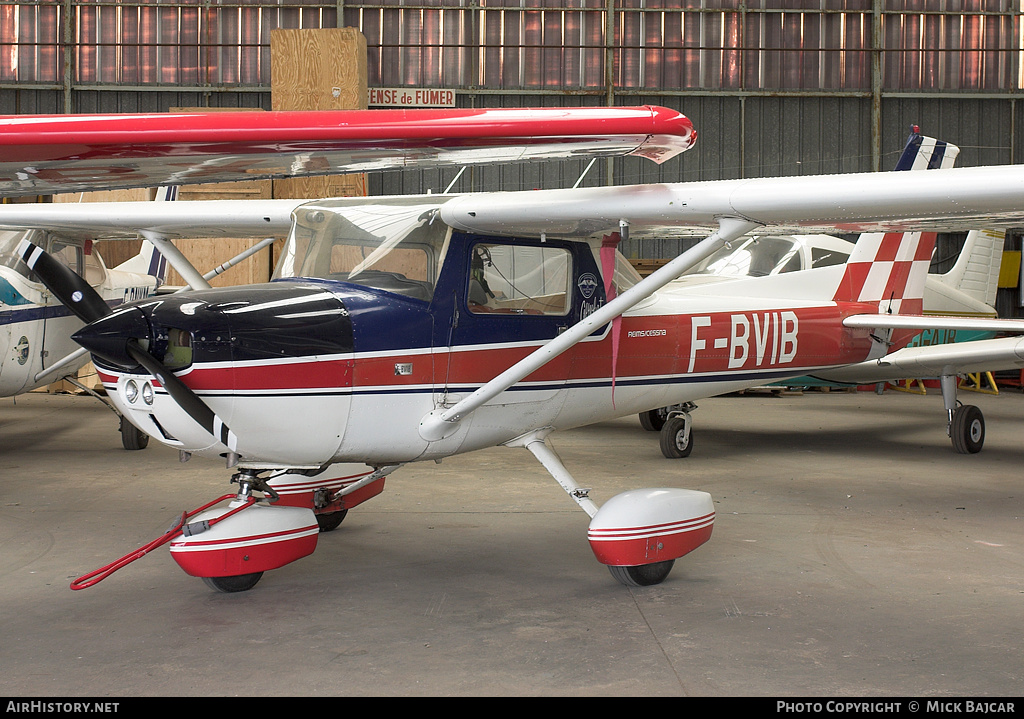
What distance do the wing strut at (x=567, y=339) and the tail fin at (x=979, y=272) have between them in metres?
8.62

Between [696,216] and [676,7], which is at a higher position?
[676,7]

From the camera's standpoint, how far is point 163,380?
3.66 meters

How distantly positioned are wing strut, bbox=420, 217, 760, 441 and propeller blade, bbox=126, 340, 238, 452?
3.35 ft

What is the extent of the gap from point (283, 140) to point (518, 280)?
1.67m

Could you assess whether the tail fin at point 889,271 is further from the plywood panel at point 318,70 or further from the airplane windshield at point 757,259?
the plywood panel at point 318,70

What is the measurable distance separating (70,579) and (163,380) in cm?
164

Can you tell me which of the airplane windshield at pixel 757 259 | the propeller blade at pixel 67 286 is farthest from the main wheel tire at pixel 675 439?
the propeller blade at pixel 67 286

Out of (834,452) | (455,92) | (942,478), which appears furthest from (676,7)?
(942,478)

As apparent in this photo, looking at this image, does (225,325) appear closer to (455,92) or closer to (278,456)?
(278,456)

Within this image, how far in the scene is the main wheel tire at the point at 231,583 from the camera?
4379 mm

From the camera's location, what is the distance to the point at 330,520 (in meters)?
5.61

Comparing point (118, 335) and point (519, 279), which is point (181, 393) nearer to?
point (118, 335)

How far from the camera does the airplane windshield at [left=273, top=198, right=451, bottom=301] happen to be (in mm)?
4387

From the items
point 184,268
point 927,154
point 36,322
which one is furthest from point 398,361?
point 927,154
